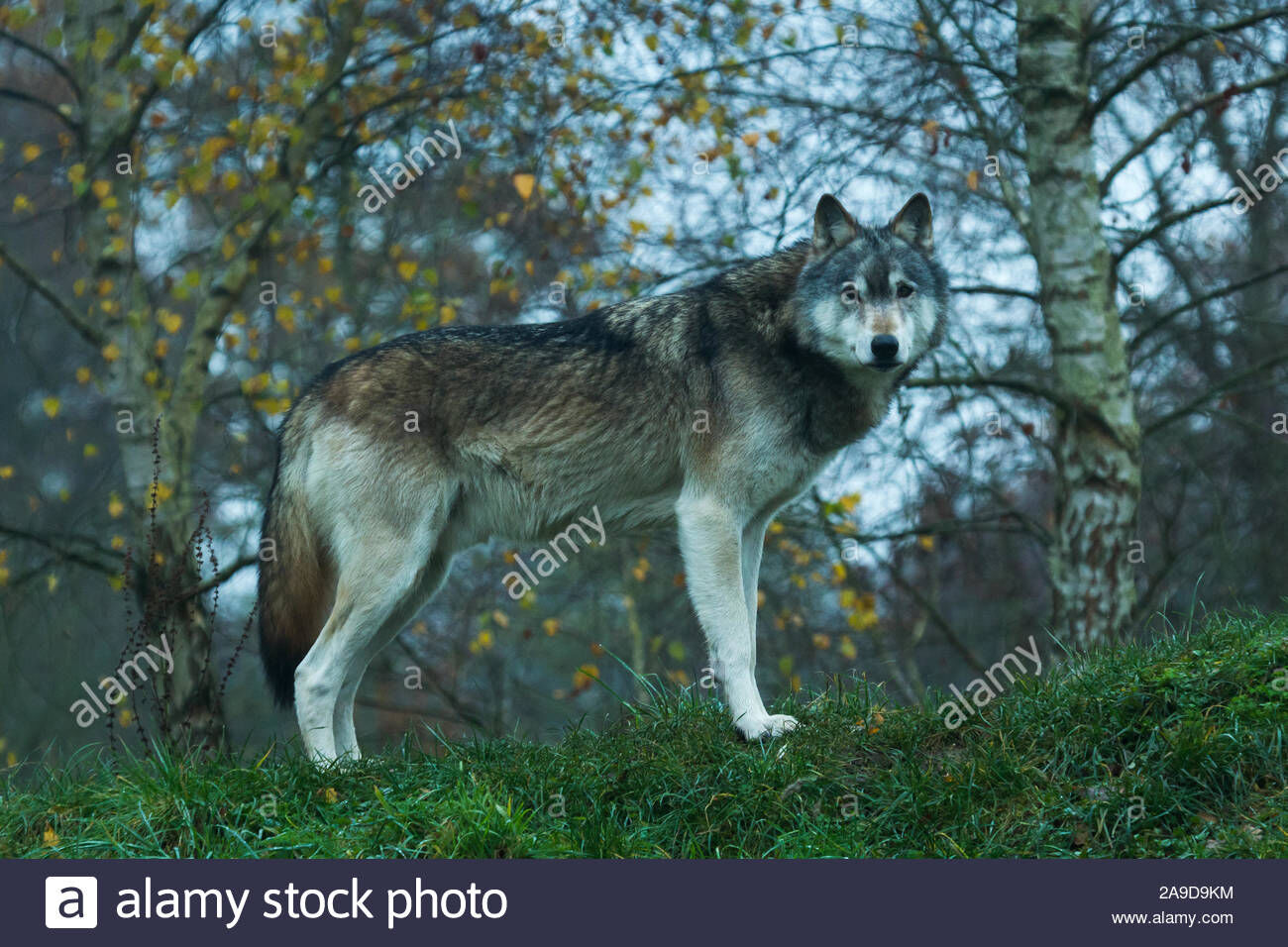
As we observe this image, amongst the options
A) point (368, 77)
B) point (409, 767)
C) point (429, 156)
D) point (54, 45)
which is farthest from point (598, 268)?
point (409, 767)

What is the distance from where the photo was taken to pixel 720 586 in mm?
5426

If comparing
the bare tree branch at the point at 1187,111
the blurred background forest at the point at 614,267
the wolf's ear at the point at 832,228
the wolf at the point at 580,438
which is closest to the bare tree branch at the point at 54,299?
the blurred background forest at the point at 614,267

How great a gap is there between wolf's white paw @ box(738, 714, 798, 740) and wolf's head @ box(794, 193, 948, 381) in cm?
163

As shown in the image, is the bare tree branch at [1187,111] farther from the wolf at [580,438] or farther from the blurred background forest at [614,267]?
the wolf at [580,438]

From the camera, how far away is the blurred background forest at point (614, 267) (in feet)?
25.6

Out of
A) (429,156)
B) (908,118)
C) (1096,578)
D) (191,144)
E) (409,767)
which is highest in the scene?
(191,144)

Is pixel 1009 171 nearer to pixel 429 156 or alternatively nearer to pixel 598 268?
pixel 598 268

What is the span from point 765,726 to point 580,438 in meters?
1.70

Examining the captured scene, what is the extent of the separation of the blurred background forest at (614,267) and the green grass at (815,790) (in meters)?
0.89

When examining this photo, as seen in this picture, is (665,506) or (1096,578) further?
(1096,578)

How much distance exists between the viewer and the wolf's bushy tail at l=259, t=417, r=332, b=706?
568 centimetres

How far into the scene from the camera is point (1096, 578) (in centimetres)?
768

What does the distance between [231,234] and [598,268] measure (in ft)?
9.99

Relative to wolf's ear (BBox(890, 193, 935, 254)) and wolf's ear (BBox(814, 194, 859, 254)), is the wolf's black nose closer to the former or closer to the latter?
wolf's ear (BBox(814, 194, 859, 254))
